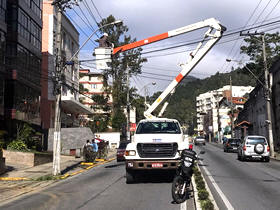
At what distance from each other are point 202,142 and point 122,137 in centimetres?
1597

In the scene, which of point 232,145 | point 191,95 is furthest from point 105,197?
point 191,95

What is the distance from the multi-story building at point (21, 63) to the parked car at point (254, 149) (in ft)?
51.9

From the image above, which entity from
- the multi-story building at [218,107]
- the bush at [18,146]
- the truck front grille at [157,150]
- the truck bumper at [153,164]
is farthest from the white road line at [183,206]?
the multi-story building at [218,107]

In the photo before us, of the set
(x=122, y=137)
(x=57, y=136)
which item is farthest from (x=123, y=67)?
(x=57, y=136)

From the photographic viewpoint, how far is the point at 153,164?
12.1 meters

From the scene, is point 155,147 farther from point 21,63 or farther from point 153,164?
point 21,63

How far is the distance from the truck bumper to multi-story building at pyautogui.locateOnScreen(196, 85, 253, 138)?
51332 mm

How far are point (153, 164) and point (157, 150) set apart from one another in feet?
1.70

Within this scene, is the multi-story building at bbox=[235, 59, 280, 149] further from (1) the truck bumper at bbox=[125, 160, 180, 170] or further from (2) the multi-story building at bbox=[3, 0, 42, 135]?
(1) the truck bumper at bbox=[125, 160, 180, 170]

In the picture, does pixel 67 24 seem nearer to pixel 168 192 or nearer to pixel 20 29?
pixel 20 29

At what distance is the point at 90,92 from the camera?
3255 inches

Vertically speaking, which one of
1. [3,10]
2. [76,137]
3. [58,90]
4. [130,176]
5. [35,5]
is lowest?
[130,176]

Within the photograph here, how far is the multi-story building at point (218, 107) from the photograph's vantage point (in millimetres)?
95494

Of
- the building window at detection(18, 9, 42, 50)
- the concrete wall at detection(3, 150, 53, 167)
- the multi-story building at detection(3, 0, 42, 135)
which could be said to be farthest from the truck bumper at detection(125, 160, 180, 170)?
the building window at detection(18, 9, 42, 50)
